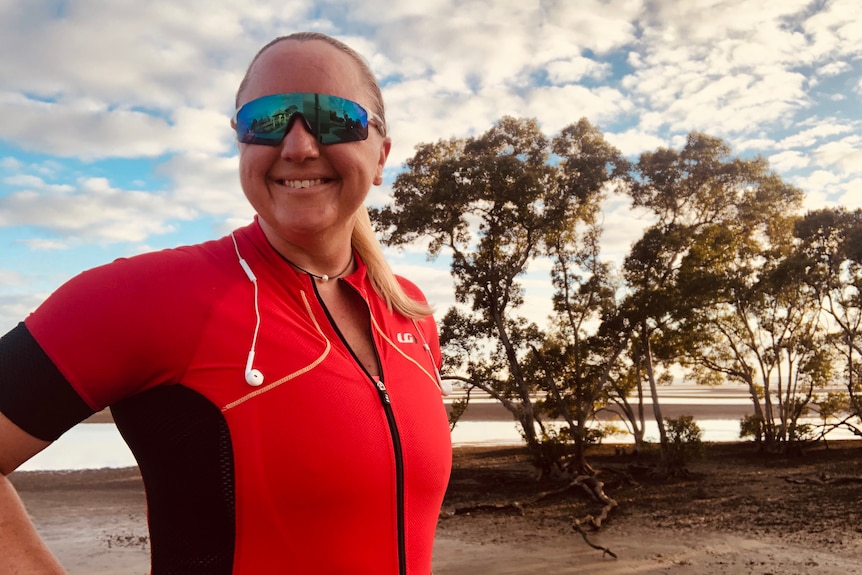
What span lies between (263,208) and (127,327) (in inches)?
18.0

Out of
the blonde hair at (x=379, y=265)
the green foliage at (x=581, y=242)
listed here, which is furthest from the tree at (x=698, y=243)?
the blonde hair at (x=379, y=265)

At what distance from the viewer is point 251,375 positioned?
138cm

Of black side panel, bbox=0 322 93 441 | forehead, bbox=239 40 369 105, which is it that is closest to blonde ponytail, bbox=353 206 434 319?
forehead, bbox=239 40 369 105

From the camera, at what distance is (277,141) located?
5.23 feet

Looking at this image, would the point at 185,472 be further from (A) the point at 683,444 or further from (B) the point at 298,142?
(A) the point at 683,444

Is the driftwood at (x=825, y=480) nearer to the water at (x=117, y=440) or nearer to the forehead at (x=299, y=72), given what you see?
the water at (x=117, y=440)

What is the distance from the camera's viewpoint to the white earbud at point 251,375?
1.38 m

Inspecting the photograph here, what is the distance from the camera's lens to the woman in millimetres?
1250

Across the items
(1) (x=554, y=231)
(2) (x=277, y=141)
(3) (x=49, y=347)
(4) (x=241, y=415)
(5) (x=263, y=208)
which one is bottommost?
(4) (x=241, y=415)

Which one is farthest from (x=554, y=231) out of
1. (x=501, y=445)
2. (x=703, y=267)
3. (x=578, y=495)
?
(x=501, y=445)

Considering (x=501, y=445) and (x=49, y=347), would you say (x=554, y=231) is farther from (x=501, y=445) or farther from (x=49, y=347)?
(x=49, y=347)

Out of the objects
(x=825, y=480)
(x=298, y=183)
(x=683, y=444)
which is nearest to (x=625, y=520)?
(x=683, y=444)

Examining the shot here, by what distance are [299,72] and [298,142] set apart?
18 centimetres

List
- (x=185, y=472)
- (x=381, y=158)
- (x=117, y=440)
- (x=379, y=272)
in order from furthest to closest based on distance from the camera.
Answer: (x=117, y=440)
(x=379, y=272)
(x=381, y=158)
(x=185, y=472)
